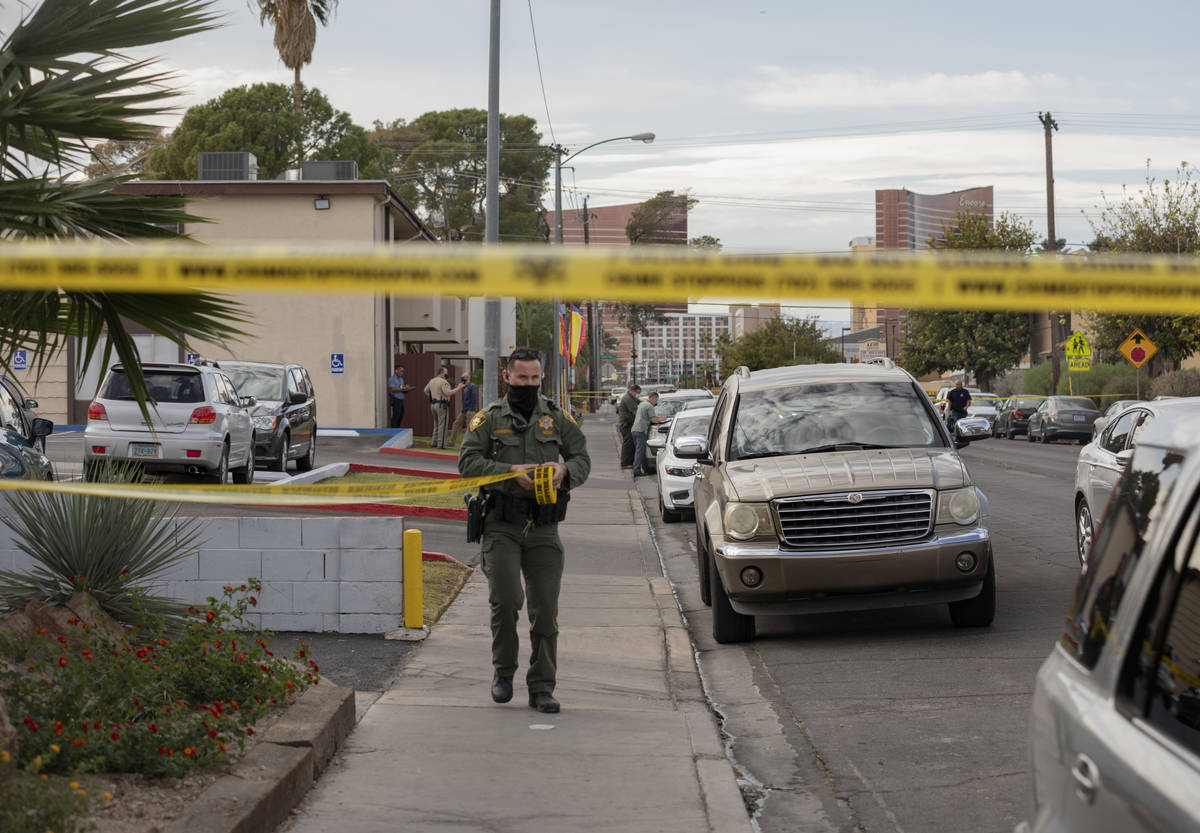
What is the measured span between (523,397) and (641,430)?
1841cm

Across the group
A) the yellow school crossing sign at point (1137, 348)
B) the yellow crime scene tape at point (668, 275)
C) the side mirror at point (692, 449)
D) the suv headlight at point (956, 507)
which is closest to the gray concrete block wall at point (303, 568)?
the side mirror at point (692, 449)

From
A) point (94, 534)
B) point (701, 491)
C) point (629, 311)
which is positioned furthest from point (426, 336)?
point (629, 311)

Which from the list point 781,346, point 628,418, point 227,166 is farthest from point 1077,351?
point 781,346

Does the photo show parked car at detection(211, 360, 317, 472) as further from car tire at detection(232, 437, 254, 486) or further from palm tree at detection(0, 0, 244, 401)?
palm tree at detection(0, 0, 244, 401)

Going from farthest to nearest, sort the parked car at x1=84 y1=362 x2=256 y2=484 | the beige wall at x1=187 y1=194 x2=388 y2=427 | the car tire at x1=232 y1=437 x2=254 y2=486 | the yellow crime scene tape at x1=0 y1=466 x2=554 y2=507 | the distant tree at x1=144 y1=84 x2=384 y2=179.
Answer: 1. the distant tree at x1=144 y1=84 x2=384 y2=179
2. the beige wall at x1=187 y1=194 x2=388 y2=427
3. the car tire at x1=232 y1=437 x2=254 y2=486
4. the parked car at x1=84 y1=362 x2=256 y2=484
5. the yellow crime scene tape at x1=0 y1=466 x2=554 y2=507

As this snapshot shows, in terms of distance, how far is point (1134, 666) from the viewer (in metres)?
2.62

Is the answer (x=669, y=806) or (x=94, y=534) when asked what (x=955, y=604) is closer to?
(x=669, y=806)

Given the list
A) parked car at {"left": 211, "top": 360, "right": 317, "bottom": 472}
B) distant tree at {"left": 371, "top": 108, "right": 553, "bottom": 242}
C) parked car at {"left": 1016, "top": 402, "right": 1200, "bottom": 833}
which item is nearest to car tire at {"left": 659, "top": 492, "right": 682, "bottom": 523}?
parked car at {"left": 211, "top": 360, "right": 317, "bottom": 472}

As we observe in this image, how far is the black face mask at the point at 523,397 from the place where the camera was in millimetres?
7645

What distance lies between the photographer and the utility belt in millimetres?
7414

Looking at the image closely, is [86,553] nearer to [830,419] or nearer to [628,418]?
[830,419]

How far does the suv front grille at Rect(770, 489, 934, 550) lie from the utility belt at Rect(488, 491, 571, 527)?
2168 millimetres

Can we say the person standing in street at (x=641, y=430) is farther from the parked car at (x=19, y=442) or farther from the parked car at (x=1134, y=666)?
the parked car at (x=1134, y=666)

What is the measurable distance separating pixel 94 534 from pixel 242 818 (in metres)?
3.18
